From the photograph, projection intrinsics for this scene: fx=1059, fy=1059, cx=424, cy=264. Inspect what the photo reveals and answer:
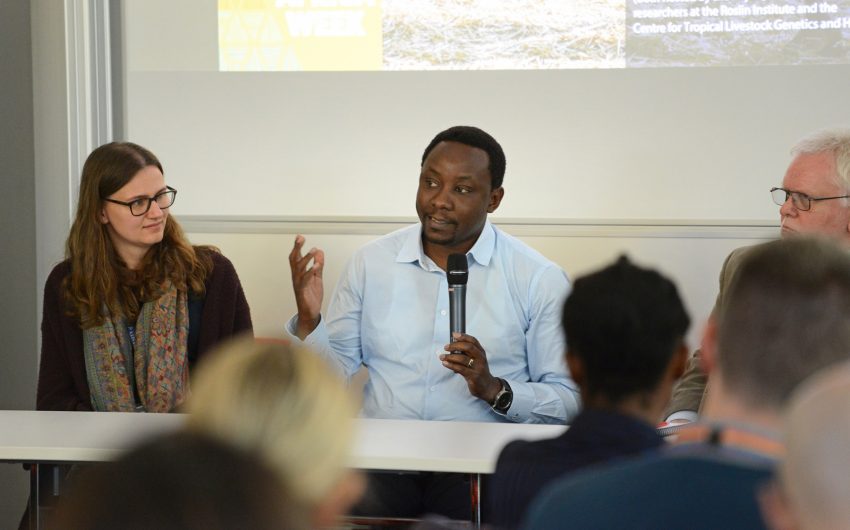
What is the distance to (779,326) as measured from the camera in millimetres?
1381

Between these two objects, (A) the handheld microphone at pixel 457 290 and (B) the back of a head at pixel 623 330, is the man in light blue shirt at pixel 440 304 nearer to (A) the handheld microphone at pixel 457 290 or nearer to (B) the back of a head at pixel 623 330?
(A) the handheld microphone at pixel 457 290

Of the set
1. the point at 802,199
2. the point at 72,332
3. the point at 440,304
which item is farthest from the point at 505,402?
the point at 72,332

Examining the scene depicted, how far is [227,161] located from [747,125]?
2.23 m

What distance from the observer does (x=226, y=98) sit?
15.5 ft

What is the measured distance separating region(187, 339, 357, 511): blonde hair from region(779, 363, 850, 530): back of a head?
40cm

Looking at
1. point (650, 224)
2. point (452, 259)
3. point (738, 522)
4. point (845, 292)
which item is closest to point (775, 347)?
point (845, 292)

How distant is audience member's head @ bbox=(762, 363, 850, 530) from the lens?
0.81 m

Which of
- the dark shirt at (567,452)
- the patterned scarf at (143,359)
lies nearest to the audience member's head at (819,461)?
the dark shirt at (567,452)

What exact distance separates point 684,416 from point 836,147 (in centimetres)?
95

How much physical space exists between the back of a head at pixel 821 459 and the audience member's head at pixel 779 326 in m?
0.49

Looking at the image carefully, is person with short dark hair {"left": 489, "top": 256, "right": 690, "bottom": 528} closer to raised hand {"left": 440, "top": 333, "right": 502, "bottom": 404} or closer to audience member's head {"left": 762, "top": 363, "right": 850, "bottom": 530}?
audience member's head {"left": 762, "top": 363, "right": 850, "bottom": 530}

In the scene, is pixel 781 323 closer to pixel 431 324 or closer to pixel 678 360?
pixel 678 360

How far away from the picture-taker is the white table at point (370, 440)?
2.38 meters

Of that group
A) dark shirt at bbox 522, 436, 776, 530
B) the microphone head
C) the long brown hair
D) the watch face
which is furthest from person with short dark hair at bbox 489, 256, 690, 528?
the long brown hair
